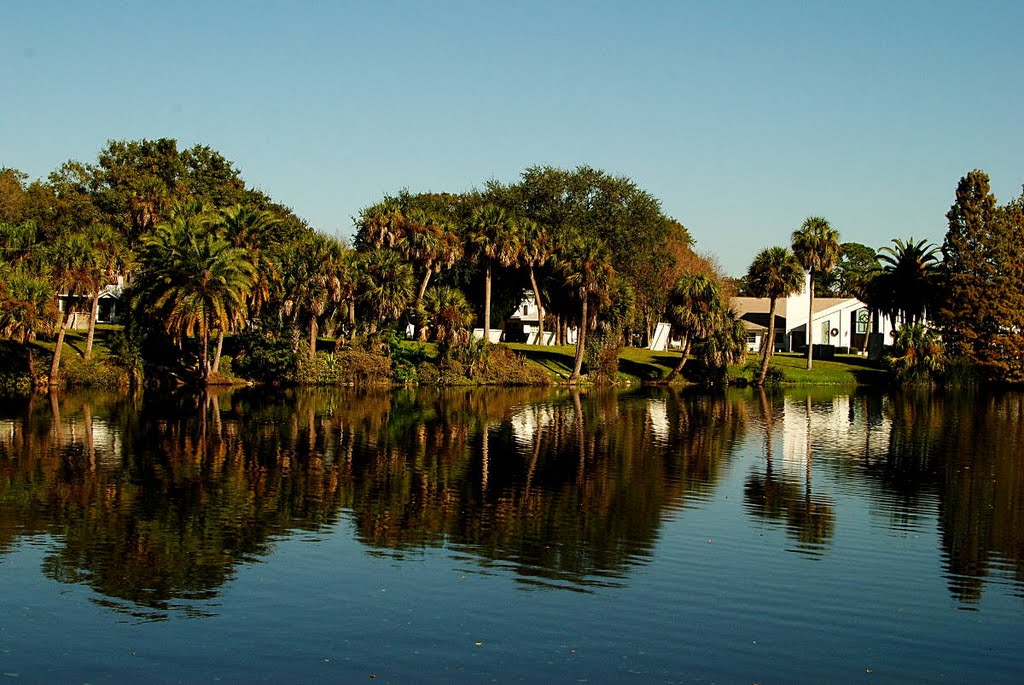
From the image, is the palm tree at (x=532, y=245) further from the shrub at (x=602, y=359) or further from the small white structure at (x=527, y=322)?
the small white structure at (x=527, y=322)

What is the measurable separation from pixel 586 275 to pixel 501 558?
200 feet

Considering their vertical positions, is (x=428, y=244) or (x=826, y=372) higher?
(x=428, y=244)

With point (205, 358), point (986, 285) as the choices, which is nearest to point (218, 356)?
point (205, 358)

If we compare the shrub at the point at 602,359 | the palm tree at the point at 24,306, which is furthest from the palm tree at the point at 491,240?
the palm tree at the point at 24,306

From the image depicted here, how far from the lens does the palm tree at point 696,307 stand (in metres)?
84.4

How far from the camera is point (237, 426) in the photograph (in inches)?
1950

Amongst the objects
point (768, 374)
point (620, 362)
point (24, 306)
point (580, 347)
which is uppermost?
point (24, 306)

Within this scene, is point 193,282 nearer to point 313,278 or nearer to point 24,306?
point 313,278

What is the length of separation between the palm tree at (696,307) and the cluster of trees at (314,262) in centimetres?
11

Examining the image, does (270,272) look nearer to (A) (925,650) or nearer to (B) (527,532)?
(B) (527,532)

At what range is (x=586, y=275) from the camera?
273ft

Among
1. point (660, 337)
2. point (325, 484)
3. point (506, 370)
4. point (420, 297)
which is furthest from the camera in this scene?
point (660, 337)

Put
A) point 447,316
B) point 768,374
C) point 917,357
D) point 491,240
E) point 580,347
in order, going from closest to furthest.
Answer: point 447,316
point 580,347
point 491,240
point 917,357
point 768,374

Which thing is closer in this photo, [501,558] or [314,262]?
[501,558]
